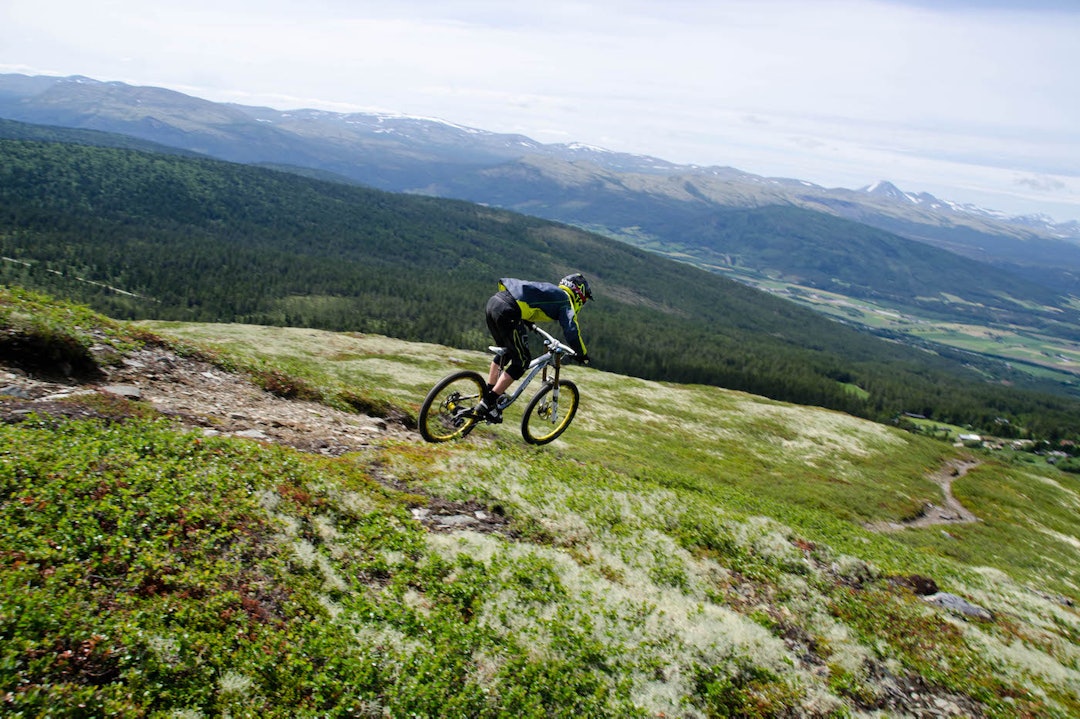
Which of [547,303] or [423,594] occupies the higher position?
[547,303]

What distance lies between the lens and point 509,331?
18375mm

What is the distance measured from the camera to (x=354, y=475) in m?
15.5

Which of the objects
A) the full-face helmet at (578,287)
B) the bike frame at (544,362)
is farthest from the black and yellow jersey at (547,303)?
the bike frame at (544,362)

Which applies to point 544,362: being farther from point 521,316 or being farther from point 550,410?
point 550,410

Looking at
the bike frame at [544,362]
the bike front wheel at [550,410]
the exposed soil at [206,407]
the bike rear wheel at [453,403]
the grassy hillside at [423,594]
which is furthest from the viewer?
the bike front wheel at [550,410]

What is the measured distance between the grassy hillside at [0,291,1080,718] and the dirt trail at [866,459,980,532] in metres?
27.7

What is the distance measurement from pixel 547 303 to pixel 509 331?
1.58 m

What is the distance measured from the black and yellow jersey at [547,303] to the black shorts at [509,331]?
0.88 ft

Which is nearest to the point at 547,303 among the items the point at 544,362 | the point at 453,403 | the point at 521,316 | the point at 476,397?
the point at 521,316

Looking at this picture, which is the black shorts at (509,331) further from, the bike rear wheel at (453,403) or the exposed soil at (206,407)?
the exposed soil at (206,407)

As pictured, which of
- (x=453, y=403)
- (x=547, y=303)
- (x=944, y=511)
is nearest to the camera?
(x=547, y=303)

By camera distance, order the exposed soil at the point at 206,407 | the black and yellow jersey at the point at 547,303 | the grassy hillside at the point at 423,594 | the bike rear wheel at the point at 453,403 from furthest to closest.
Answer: the bike rear wheel at the point at 453,403 < the black and yellow jersey at the point at 547,303 < the exposed soil at the point at 206,407 < the grassy hillside at the point at 423,594

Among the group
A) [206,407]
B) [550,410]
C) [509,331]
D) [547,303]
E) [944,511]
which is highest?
[547,303]

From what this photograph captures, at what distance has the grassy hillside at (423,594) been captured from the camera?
8.91m
